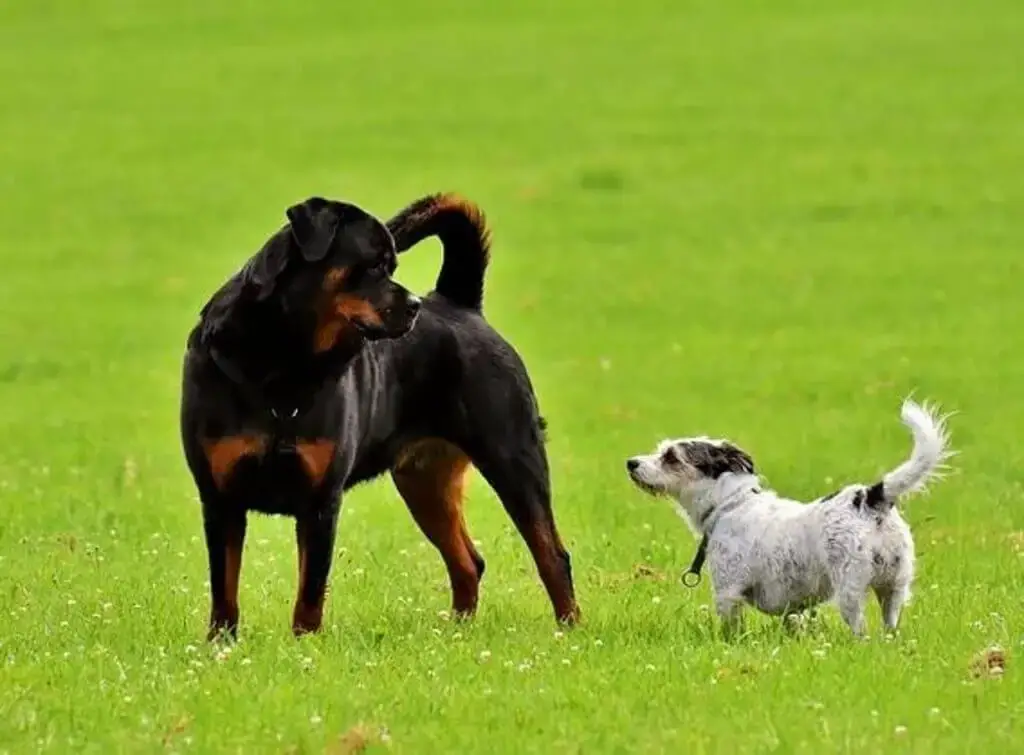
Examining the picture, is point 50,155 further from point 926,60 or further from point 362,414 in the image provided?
point 362,414

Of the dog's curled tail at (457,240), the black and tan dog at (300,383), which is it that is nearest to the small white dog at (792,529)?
the dog's curled tail at (457,240)

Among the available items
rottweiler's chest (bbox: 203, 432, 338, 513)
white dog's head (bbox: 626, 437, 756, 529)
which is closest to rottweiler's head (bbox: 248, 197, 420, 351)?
rottweiler's chest (bbox: 203, 432, 338, 513)

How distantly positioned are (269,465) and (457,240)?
6.19ft

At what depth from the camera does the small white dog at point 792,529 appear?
28.3ft

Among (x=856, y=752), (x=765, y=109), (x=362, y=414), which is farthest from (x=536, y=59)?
(x=856, y=752)

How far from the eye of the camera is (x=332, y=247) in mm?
8609

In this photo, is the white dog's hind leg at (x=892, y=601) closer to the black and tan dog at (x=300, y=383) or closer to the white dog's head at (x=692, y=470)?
the white dog's head at (x=692, y=470)

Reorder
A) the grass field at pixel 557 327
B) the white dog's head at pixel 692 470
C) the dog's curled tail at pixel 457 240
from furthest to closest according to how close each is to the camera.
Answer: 1. the dog's curled tail at pixel 457 240
2. the white dog's head at pixel 692 470
3. the grass field at pixel 557 327

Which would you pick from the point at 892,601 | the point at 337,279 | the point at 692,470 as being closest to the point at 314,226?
the point at 337,279

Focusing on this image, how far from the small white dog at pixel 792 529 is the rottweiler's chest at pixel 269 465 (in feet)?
5.84

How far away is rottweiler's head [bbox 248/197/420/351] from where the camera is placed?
339 inches

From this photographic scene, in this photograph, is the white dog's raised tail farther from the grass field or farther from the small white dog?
the grass field

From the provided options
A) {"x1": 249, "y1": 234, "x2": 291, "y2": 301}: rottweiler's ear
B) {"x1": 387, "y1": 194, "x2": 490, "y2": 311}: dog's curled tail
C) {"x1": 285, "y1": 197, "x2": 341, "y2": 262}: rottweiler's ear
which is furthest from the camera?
{"x1": 387, "y1": 194, "x2": 490, "y2": 311}: dog's curled tail

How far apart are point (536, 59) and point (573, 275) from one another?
14241 mm
